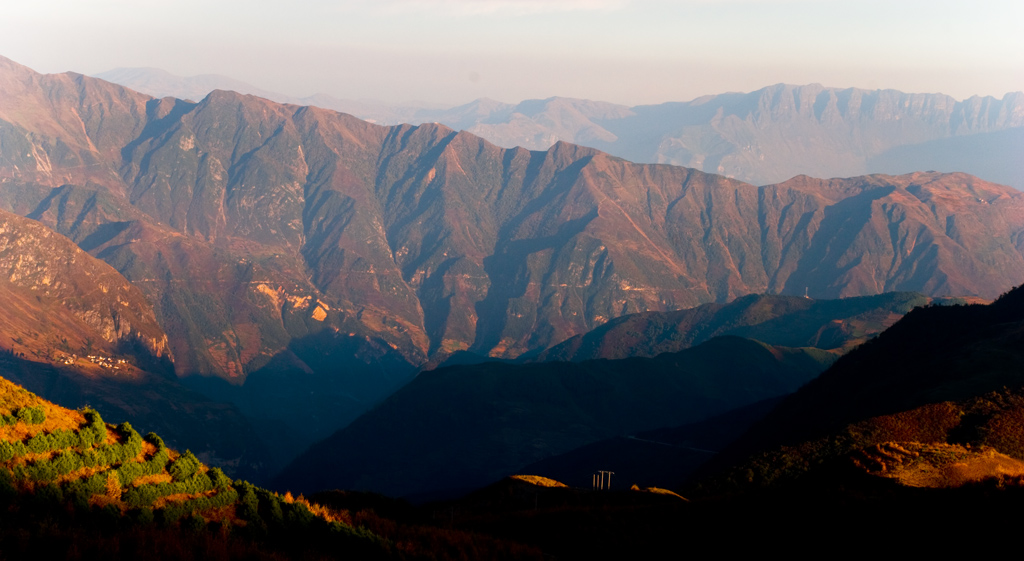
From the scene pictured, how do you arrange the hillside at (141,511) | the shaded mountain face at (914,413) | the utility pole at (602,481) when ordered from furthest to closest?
1. the utility pole at (602,481)
2. the shaded mountain face at (914,413)
3. the hillside at (141,511)

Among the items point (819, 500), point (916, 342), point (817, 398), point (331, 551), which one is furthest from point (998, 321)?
point (331, 551)

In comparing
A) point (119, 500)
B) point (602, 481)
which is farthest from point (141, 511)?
point (602, 481)

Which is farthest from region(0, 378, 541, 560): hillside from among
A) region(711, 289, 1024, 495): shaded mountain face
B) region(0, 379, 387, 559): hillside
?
region(711, 289, 1024, 495): shaded mountain face

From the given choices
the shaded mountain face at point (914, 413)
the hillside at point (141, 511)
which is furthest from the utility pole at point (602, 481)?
the hillside at point (141, 511)

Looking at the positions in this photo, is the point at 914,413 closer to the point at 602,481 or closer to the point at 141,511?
the point at 602,481

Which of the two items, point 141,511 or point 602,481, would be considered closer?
point 141,511

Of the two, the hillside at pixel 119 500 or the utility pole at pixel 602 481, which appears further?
the utility pole at pixel 602 481

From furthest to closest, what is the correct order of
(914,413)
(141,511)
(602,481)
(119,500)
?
1. (602,481)
2. (914,413)
3. (119,500)
4. (141,511)

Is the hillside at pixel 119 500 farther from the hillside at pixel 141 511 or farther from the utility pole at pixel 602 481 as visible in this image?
the utility pole at pixel 602 481

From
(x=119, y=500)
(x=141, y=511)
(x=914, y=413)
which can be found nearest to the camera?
(x=141, y=511)

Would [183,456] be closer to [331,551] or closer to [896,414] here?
[331,551]
